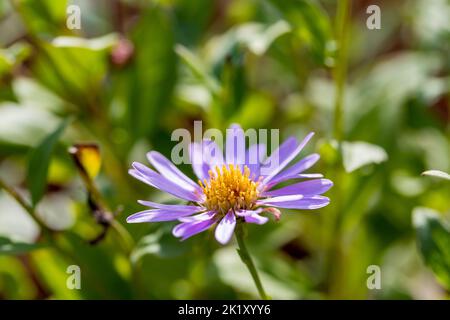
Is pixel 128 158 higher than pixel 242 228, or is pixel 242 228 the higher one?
pixel 128 158

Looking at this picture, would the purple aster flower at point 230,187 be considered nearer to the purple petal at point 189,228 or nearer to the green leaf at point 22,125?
the purple petal at point 189,228

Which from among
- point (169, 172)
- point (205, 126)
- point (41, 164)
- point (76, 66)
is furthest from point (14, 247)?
point (205, 126)

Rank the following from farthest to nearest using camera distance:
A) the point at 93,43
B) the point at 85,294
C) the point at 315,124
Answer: the point at 315,124
the point at 93,43
the point at 85,294

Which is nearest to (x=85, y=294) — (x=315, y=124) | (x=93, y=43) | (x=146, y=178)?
(x=146, y=178)

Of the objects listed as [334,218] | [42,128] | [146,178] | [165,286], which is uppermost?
[42,128]

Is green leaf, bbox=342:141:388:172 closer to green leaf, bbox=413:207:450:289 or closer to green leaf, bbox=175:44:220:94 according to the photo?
green leaf, bbox=413:207:450:289

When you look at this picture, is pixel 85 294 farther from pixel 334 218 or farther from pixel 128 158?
pixel 334 218

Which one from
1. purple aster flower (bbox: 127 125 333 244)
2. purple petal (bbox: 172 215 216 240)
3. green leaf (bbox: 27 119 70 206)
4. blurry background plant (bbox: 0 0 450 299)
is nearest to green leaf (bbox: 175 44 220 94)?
blurry background plant (bbox: 0 0 450 299)
